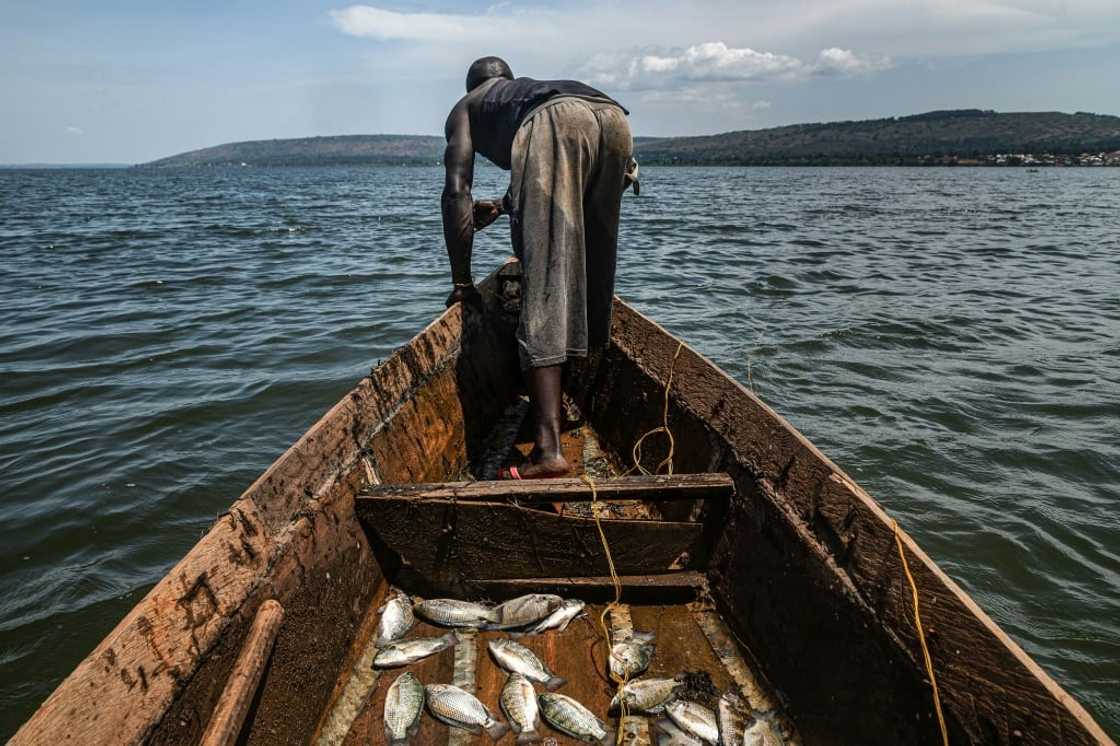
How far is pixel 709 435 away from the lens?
150 inches

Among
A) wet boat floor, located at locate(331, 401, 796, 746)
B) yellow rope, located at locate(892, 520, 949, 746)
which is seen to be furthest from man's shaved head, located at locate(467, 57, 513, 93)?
yellow rope, located at locate(892, 520, 949, 746)

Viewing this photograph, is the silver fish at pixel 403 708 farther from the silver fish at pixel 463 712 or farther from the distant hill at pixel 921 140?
the distant hill at pixel 921 140

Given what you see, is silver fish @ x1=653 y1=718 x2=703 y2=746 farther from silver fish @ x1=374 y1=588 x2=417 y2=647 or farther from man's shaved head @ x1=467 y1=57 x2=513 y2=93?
man's shaved head @ x1=467 y1=57 x2=513 y2=93

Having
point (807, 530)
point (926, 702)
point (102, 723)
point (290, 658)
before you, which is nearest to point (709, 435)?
point (807, 530)

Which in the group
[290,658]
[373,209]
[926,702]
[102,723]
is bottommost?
[290,658]

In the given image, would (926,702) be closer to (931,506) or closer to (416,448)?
(416,448)

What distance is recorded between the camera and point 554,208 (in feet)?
12.0

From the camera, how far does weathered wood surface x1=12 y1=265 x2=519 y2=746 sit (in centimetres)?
180

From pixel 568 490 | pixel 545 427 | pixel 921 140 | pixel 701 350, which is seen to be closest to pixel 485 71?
pixel 545 427

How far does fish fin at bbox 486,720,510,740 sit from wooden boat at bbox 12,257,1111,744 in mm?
114

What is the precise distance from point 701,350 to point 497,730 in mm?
8082

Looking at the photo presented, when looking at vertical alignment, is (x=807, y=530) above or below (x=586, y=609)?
above

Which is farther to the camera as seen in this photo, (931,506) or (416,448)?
(931,506)

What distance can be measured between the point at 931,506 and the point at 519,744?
16.3 feet
